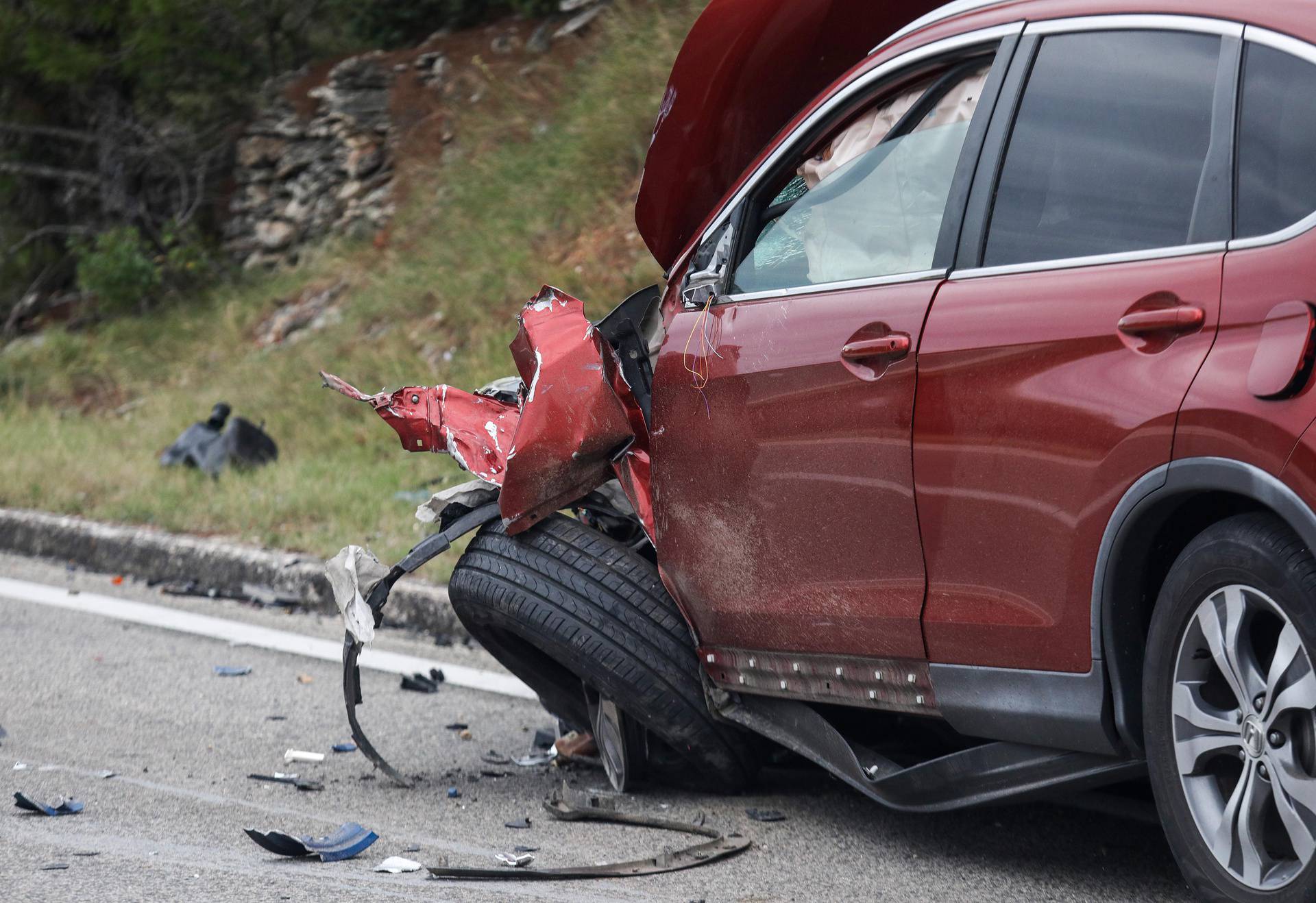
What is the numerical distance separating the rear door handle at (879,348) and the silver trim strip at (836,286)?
13cm

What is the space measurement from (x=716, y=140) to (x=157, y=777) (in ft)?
7.38

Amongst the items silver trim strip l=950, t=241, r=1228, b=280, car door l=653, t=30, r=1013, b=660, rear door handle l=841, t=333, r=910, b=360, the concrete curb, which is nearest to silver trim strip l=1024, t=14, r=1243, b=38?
car door l=653, t=30, r=1013, b=660

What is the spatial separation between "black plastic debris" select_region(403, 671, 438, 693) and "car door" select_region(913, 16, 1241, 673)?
8.42ft

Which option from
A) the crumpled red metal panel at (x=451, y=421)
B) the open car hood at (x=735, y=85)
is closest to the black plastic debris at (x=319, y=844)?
the crumpled red metal panel at (x=451, y=421)

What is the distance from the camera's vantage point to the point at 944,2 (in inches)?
159

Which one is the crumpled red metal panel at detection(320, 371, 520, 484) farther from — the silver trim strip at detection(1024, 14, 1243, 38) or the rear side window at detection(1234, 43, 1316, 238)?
the rear side window at detection(1234, 43, 1316, 238)

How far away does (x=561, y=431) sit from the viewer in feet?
12.5

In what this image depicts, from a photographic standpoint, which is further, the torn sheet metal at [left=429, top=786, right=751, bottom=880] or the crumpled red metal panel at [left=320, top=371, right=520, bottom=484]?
the crumpled red metal panel at [left=320, top=371, right=520, bottom=484]

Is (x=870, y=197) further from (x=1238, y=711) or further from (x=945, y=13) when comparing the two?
(x=1238, y=711)

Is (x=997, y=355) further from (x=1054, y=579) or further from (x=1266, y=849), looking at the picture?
(x=1266, y=849)

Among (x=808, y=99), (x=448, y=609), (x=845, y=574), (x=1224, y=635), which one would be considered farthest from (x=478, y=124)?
(x=1224, y=635)

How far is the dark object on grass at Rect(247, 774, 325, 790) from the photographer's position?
410 centimetres

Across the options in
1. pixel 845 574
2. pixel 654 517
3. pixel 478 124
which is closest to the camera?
pixel 845 574

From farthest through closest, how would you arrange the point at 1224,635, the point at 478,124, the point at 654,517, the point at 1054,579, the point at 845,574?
the point at 478,124, the point at 654,517, the point at 845,574, the point at 1054,579, the point at 1224,635
